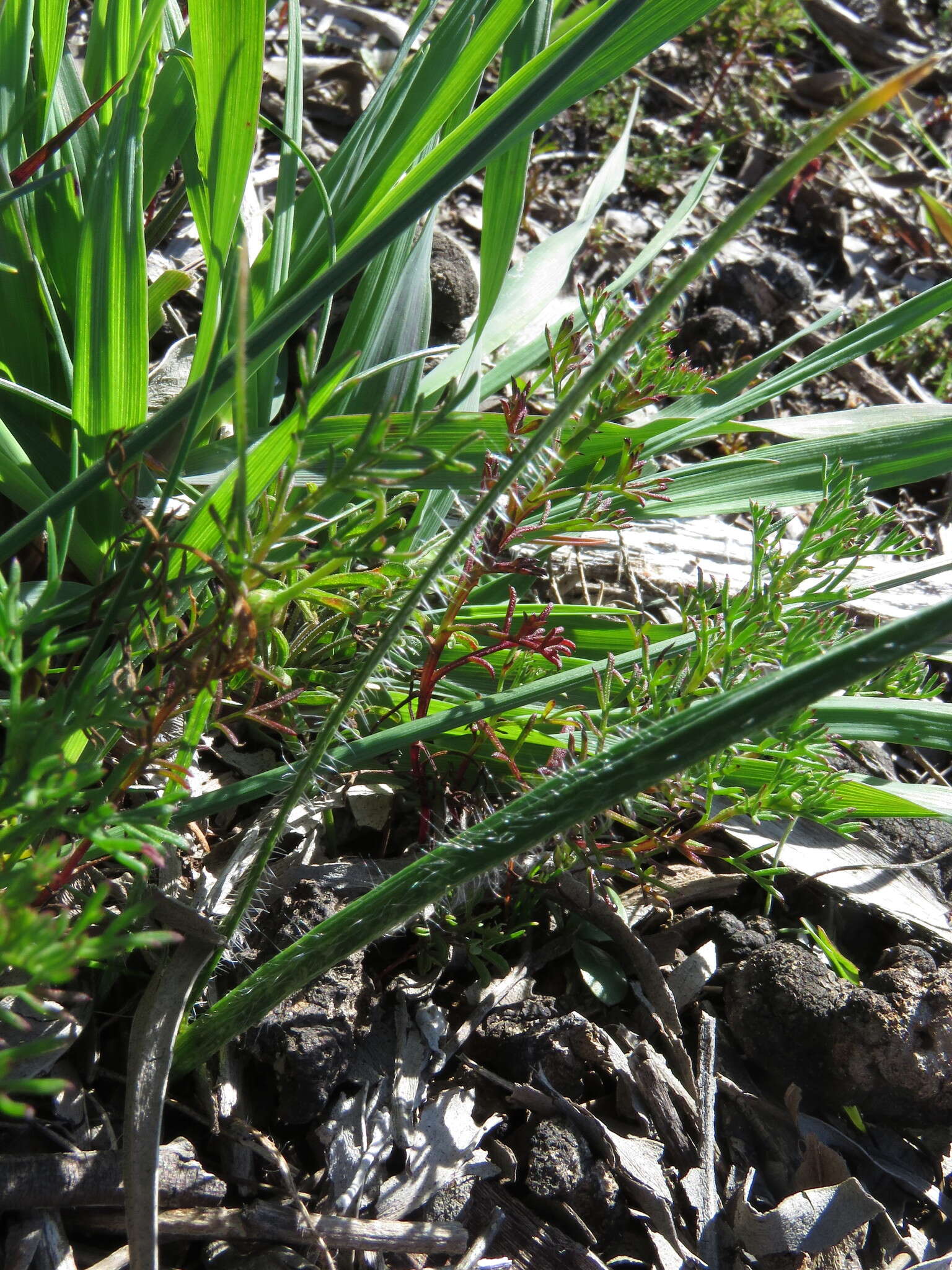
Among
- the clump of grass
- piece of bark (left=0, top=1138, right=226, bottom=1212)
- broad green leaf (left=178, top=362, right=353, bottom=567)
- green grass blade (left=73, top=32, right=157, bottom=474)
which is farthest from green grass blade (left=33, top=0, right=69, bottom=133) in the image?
piece of bark (left=0, top=1138, right=226, bottom=1212)

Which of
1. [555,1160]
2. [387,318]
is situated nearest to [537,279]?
[387,318]

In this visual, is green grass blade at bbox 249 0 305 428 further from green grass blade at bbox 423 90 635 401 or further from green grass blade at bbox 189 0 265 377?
green grass blade at bbox 423 90 635 401

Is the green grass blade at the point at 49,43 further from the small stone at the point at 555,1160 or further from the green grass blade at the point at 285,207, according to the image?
the small stone at the point at 555,1160

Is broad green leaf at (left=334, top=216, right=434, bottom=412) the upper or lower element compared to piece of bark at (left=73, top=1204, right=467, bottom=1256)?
upper

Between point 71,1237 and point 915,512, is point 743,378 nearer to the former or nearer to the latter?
point 915,512

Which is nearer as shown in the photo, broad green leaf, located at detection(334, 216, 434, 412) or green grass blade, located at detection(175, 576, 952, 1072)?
green grass blade, located at detection(175, 576, 952, 1072)

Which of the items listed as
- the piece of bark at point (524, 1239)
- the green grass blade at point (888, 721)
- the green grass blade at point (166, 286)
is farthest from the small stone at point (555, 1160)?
the green grass blade at point (166, 286)
